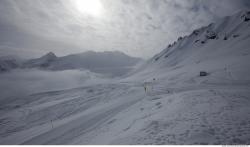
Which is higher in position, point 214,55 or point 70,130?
point 214,55

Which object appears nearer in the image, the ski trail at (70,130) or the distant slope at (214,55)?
the ski trail at (70,130)

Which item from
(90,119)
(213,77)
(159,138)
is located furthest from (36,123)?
(213,77)

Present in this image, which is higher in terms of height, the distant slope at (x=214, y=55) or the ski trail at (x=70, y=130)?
the distant slope at (x=214, y=55)

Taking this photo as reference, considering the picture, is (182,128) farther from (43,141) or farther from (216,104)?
(43,141)

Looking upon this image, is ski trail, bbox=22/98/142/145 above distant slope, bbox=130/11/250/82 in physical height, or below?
below

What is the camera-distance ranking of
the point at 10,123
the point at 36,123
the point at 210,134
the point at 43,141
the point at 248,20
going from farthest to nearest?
the point at 248,20, the point at 10,123, the point at 36,123, the point at 43,141, the point at 210,134

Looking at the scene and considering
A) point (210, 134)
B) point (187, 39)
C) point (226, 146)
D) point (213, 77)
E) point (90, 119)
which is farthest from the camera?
point (187, 39)

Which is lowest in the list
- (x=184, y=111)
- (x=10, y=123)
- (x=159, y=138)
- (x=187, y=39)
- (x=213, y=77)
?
(x=10, y=123)

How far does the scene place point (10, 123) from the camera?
2511 cm

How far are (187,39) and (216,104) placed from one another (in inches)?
4224

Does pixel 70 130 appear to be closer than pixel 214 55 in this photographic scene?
Yes

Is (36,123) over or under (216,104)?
under

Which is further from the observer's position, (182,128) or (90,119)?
(90,119)

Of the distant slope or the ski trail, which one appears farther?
the distant slope
